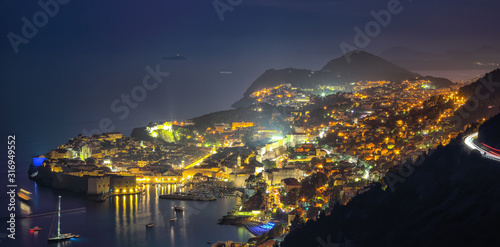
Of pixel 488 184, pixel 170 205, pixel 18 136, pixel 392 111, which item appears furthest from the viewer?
pixel 18 136

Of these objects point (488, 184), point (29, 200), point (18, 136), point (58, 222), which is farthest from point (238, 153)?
point (488, 184)

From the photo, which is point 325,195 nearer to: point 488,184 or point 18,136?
point 488,184

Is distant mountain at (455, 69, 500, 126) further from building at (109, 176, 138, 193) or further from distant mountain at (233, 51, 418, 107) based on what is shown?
distant mountain at (233, 51, 418, 107)

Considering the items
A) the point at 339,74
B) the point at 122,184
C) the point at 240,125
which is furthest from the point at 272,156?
the point at 339,74

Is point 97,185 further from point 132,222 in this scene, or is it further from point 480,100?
point 480,100

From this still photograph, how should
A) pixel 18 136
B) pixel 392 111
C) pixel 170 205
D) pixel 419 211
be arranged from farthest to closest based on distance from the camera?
pixel 18 136, pixel 392 111, pixel 170 205, pixel 419 211
